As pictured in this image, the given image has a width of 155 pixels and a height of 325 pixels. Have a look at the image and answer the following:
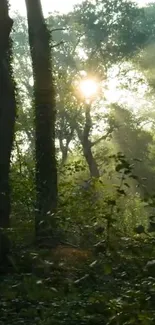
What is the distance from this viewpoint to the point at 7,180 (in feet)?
38.3

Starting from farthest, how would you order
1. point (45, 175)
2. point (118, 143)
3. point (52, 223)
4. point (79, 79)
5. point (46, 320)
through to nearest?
point (118, 143) < point (79, 79) < point (45, 175) < point (46, 320) < point (52, 223)

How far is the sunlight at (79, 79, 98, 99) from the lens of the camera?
43281 mm

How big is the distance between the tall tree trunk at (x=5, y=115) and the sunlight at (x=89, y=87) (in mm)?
31021

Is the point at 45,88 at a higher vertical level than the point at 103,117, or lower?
lower

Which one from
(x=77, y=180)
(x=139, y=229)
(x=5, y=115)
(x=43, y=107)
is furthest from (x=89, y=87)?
(x=139, y=229)

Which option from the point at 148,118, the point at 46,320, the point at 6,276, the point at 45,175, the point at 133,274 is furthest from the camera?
the point at 148,118

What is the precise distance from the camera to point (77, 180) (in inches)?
822

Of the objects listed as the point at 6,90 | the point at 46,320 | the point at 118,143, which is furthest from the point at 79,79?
the point at 46,320

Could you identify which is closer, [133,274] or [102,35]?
[133,274]

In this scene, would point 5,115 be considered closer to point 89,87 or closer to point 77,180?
point 77,180

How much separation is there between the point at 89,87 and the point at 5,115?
31.7 meters

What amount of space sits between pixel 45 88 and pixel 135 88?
26.0m

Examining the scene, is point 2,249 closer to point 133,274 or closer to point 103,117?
point 133,274

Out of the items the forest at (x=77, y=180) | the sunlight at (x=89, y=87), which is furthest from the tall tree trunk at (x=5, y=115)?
the sunlight at (x=89, y=87)
